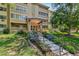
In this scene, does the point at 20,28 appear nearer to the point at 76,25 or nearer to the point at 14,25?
the point at 14,25

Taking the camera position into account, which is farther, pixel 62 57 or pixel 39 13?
pixel 39 13

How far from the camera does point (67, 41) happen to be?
319 cm

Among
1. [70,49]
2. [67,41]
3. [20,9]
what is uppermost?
[20,9]

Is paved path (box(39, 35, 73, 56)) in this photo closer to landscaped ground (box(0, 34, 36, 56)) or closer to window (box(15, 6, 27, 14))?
landscaped ground (box(0, 34, 36, 56))

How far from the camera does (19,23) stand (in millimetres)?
3236

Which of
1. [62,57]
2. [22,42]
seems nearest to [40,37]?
[22,42]

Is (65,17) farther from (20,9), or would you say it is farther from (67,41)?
(20,9)

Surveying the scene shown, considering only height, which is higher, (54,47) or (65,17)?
(65,17)

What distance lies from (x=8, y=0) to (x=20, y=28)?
0.55 m

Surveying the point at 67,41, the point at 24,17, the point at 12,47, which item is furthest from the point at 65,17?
the point at 12,47

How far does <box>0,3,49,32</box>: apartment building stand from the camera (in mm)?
3193

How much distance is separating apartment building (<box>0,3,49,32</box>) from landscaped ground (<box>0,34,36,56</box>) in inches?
6.1

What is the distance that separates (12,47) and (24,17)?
587mm

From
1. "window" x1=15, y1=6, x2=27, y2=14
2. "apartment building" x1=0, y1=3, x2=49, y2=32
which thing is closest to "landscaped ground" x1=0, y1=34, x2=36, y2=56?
"apartment building" x1=0, y1=3, x2=49, y2=32
